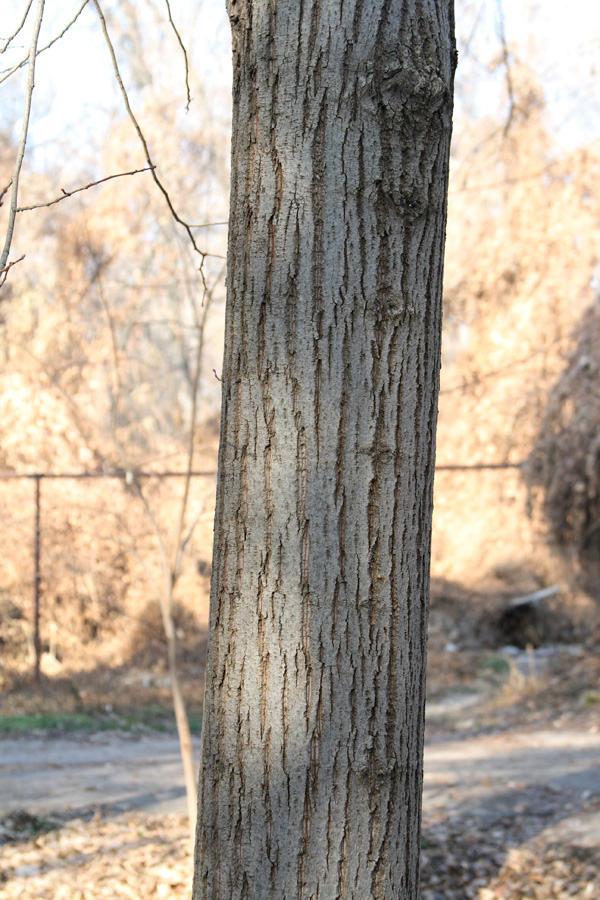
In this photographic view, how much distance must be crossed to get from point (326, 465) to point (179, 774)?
15.7 feet

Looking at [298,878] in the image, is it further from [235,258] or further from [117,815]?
[117,815]

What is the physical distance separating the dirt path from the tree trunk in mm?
3346

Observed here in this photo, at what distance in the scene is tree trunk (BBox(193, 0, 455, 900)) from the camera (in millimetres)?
1684

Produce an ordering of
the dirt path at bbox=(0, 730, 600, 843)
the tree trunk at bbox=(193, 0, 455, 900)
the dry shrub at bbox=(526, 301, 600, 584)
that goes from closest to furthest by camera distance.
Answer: the tree trunk at bbox=(193, 0, 455, 900), the dirt path at bbox=(0, 730, 600, 843), the dry shrub at bbox=(526, 301, 600, 584)

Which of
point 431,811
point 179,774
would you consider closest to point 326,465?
point 431,811

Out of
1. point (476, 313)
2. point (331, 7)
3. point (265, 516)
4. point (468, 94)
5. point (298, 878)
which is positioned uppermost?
point (468, 94)

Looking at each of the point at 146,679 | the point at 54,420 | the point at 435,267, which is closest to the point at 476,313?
the point at 54,420

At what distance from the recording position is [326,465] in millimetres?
1729

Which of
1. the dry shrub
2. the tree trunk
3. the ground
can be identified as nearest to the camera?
the tree trunk

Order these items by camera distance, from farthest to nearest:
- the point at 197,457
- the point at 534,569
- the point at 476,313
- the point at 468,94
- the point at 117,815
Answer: the point at 468,94, the point at 476,313, the point at 197,457, the point at 534,569, the point at 117,815

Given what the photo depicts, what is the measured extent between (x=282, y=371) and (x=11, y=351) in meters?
11.9

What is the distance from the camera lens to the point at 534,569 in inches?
445

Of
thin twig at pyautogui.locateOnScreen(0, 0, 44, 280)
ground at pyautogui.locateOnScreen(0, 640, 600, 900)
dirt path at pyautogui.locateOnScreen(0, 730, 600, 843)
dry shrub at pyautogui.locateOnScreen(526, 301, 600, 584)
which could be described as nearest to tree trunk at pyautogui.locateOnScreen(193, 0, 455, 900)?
thin twig at pyautogui.locateOnScreen(0, 0, 44, 280)

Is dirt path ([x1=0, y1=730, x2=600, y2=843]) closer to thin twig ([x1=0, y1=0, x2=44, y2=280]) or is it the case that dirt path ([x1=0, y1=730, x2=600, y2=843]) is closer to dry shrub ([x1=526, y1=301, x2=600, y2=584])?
dry shrub ([x1=526, y1=301, x2=600, y2=584])
